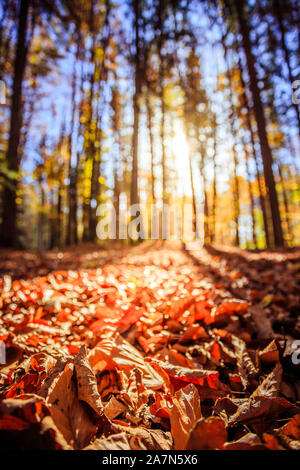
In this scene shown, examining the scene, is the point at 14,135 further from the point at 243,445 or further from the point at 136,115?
the point at 243,445

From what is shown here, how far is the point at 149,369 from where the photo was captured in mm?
1155

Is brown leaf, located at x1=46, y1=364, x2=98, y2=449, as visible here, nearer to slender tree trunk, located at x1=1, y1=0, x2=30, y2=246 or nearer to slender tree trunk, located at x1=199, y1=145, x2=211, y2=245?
slender tree trunk, located at x1=1, y1=0, x2=30, y2=246

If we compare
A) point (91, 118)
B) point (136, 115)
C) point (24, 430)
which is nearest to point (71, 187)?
point (91, 118)

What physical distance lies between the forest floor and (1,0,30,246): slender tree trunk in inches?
237

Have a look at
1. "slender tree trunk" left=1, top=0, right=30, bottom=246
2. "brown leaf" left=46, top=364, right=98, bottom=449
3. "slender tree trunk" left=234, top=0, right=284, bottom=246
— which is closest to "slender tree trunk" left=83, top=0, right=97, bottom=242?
"slender tree trunk" left=1, top=0, right=30, bottom=246

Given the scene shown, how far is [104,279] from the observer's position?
9.87 ft

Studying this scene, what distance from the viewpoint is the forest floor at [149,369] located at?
71cm

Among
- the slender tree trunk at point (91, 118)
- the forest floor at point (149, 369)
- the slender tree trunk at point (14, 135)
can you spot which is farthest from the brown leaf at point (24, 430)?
the slender tree trunk at point (91, 118)

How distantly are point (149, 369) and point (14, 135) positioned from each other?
902 centimetres

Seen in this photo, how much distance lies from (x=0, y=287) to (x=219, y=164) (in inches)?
527

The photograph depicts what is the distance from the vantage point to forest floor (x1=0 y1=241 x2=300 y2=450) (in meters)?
0.71

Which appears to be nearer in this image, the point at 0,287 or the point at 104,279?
the point at 0,287
